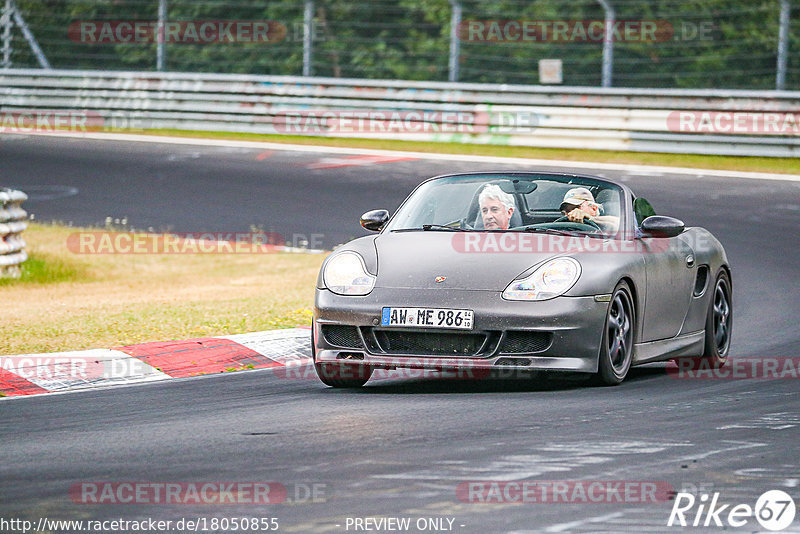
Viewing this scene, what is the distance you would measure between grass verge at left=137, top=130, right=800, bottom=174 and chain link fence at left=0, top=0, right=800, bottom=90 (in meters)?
1.15

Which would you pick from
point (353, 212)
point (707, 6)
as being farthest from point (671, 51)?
point (353, 212)

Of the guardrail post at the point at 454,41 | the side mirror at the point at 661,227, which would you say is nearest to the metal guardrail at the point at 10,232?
the side mirror at the point at 661,227

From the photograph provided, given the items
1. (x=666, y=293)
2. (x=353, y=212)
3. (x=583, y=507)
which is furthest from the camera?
(x=353, y=212)

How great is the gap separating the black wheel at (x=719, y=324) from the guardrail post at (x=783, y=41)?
1245cm

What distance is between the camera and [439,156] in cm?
2305

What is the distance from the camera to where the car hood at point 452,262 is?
24.8ft

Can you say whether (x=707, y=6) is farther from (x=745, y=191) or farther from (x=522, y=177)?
(x=522, y=177)

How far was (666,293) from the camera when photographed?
862 centimetres

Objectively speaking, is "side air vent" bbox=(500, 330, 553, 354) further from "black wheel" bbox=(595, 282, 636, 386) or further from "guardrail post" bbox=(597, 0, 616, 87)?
"guardrail post" bbox=(597, 0, 616, 87)

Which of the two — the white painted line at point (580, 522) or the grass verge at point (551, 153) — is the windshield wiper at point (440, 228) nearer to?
the white painted line at point (580, 522)

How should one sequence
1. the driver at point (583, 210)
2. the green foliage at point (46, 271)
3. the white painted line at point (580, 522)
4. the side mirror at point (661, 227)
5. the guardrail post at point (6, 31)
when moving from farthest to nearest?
1. the guardrail post at point (6, 31)
2. the green foliage at point (46, 271)
3. the driver at point (583, 210)
4. the side mirror at point (661, 227)
5. the white painted line at point (580, 522)

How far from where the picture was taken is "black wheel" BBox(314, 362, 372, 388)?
25.8ft

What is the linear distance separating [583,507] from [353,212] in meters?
13.2

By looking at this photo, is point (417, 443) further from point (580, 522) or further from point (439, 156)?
point (439, 156)
